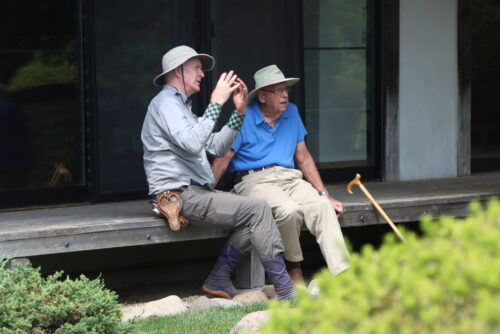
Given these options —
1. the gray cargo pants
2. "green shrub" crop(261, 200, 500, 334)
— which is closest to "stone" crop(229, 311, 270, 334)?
the gray cargo pants

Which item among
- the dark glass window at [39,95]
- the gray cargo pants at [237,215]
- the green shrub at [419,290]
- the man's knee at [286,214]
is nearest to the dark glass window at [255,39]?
the dark glass window at [39,95]

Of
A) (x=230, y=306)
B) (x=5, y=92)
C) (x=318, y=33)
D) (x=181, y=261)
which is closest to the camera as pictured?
(x=230, y=306)

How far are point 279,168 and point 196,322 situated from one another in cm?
126

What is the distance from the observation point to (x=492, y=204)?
7.37ft

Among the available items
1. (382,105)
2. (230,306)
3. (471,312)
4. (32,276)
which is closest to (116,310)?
(32,276)

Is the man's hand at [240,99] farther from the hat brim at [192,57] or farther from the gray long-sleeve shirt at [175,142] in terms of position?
the hat brim at [192,57]

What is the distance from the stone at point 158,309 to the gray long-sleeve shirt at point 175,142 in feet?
1.95

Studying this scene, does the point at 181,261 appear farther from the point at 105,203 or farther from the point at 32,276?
the point at 32,276

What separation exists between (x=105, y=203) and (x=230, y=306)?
4.64 feet

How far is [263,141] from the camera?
5938mm

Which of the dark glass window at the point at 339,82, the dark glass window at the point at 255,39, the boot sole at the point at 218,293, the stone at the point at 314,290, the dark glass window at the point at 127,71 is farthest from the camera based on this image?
the dark glass window at the point at 339,82

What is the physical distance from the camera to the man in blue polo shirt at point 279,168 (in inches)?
226

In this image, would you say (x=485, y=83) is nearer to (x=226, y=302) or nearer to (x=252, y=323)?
(x=226, y=302)

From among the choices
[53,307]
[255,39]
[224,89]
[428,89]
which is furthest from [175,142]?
[428,89]
